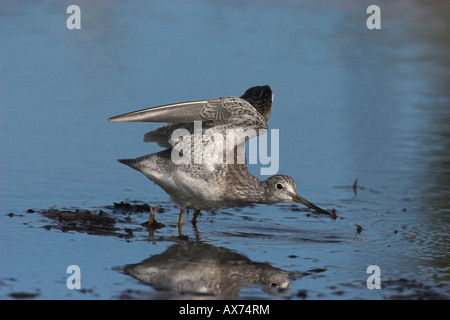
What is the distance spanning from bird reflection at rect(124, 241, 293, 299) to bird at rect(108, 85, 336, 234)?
2.75 feet

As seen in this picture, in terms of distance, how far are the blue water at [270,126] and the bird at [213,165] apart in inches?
13.6

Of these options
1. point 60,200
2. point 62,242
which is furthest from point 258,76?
point 62,242

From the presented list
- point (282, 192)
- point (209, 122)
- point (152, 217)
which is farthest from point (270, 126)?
point (152, 217)

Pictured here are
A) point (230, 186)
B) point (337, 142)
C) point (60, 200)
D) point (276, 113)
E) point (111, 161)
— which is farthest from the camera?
point (276, 113)

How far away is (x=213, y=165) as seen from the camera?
29.3 feet

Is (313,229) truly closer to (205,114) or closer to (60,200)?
(205,114)

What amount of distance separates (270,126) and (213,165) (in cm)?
385

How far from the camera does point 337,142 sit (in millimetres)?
12336

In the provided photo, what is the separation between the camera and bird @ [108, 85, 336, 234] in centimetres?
876

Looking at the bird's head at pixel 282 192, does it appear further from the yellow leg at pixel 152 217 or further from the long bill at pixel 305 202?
the yellow leg at pixel 152 217

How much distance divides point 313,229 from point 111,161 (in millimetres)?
3247

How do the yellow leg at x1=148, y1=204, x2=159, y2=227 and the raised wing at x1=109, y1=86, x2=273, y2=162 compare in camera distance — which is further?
the yellow leg at x1=148, y1=204, x2=159, y2=227

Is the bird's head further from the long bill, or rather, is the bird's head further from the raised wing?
the raised wing

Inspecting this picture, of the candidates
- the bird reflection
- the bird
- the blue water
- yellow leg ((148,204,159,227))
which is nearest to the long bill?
the bird
